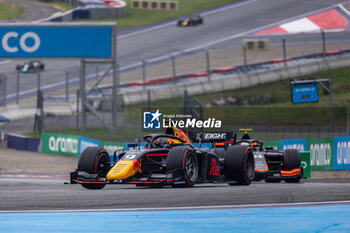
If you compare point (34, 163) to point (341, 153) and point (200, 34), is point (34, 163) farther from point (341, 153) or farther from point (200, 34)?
point (200, 34)

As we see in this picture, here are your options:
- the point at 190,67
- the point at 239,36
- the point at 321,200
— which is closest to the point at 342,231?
the point at 321,200

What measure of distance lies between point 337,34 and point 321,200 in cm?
4099

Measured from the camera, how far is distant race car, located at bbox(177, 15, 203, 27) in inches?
2504

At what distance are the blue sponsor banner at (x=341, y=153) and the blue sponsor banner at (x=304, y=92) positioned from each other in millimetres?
5974

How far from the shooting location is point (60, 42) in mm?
36000

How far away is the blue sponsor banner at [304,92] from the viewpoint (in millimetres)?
27297

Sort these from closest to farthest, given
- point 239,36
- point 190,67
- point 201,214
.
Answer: point 201,214
point 190,67
point 239,36

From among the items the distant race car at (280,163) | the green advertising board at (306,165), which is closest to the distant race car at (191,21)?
the green advertising board at (306,165)

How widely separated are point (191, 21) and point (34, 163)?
4054 centimetres

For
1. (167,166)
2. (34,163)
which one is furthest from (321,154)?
(167,166)

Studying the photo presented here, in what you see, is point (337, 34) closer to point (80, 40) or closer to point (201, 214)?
point (80, 40)

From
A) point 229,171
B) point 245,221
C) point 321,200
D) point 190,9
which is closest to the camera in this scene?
point 245,221

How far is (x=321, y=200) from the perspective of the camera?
9898mm

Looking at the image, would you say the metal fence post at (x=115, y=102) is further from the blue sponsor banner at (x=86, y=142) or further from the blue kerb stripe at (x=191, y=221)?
the blue kerb stripe at (x=191, y=221)
